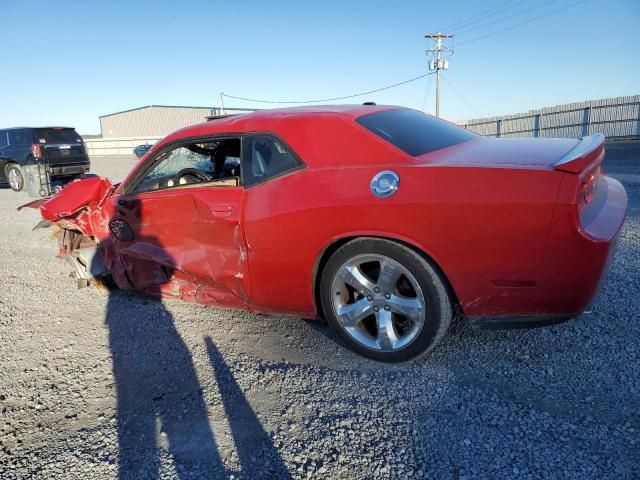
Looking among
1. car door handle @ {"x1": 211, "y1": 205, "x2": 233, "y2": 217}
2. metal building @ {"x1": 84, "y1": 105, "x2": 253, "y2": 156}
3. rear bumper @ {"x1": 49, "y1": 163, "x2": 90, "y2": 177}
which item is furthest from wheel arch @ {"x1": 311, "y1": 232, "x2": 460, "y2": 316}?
metal building @ {"x1": 84, "y1": 105, "x2": 253, "y2": 156}

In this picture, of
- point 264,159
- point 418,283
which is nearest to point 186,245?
point 264,159

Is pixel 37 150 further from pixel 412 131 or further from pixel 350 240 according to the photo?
pixel 350 240

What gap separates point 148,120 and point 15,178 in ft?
152

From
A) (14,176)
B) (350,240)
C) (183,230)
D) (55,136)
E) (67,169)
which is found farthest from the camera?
(14,176)

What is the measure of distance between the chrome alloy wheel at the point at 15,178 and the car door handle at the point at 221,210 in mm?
14005

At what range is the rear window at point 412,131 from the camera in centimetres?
268

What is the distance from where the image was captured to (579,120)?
2181 centimetres

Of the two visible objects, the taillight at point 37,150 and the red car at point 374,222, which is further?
the taillight at point 37,150

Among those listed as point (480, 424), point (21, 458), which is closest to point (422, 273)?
point (480, 424)

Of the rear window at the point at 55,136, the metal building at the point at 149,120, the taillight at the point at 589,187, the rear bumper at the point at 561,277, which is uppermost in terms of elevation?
the metal building at the point at 149,120

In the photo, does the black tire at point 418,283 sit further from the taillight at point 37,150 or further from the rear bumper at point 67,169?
the taillight at point 37,150

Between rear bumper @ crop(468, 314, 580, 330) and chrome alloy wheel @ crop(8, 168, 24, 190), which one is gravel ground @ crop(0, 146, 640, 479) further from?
chrome alloy wheel @ crop(8, 168, 24, 190)

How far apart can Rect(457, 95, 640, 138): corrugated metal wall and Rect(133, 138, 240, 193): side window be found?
22.6 meters

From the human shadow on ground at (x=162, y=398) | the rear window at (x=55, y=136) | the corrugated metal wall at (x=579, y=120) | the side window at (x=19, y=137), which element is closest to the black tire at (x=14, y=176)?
the side window at (x=19, y=137)
